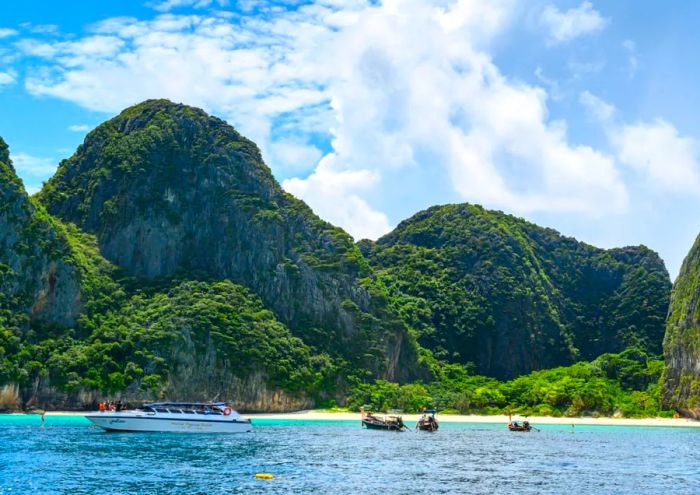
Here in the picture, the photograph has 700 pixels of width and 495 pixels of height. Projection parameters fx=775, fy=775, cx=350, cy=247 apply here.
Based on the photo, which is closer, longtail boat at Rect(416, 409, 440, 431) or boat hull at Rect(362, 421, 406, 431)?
longtail boat at Rect(416, 409, 440, 431)

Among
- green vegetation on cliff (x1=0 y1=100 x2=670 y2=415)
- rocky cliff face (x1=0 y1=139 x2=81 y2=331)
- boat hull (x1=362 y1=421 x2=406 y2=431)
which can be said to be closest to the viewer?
boat hull (x1=362 y1=421 x2=406 y2=431)

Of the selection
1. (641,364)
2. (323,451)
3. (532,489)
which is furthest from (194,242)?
(532,489)

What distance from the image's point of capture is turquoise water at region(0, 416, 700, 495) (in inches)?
1642

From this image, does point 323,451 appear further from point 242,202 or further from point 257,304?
point 242,202

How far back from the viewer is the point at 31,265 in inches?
4943

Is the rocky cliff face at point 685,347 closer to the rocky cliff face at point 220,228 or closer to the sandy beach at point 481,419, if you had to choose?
the sandy beach at point 481,419

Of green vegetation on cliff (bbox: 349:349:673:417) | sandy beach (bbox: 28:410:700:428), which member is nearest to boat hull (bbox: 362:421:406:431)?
sandy beach (bbox: 28:410:700:428)

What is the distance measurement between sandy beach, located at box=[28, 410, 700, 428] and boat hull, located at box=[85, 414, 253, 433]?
32.0 m

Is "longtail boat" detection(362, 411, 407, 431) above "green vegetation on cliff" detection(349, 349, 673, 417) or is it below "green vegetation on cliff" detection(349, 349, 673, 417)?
below

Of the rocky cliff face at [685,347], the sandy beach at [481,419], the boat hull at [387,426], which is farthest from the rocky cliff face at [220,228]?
the rocky cliff face at [685,347]

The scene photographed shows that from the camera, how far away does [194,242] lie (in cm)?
15812

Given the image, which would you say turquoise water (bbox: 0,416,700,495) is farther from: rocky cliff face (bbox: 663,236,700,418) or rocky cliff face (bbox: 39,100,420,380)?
rocky cliff face (bbox: 39,100,420,380)

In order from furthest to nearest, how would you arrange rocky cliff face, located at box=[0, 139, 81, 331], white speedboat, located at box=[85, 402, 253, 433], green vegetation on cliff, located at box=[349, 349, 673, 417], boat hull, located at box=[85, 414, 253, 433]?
green vegetation on cliff, located at box=[349, 349, 673, 417]
rocky cliff face, located at box=[0, 139, 81, 331]
white speedboat, located at box=[85, 402, 253, 433]
boat hull, located at box=[85, 414, 253, 433]

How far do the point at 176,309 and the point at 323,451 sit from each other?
75.4 metres
